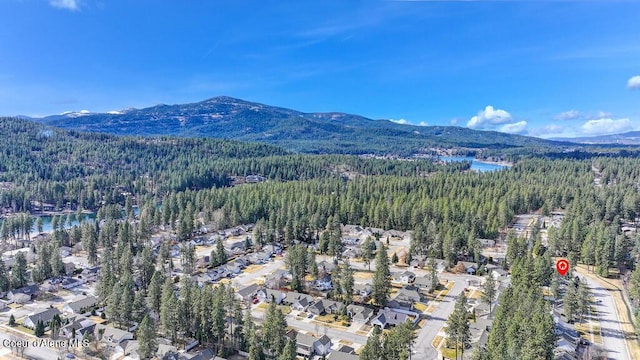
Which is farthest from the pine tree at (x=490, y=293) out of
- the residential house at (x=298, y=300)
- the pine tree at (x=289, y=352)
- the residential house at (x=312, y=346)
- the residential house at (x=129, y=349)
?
the residential house at (x=129, y=349)

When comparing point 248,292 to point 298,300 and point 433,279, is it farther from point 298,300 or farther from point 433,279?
point 433,279

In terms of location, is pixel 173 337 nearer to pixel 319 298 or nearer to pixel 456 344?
pixel 319 298

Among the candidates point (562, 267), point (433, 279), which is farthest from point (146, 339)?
point (562, 267)

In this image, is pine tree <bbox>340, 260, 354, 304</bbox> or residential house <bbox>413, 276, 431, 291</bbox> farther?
residential house <bbox>413, 276, 431, 291</bbox>

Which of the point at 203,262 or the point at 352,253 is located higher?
the point at 203,262

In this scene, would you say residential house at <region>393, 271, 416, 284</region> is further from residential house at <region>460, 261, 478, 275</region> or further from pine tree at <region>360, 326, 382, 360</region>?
pine tree at <region>360, 326, 382, 360</region>

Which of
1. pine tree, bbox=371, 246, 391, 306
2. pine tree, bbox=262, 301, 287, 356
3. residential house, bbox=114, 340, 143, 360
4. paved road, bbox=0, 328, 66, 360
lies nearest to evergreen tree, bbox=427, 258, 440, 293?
pine tree, bbox=371, 246, 391, 306
